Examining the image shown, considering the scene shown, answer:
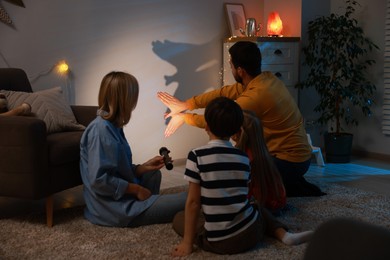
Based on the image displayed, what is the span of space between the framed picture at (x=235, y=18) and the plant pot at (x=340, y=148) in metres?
1.28

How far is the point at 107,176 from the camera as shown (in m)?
2.48

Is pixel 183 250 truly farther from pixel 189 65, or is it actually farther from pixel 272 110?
pixel 189 65

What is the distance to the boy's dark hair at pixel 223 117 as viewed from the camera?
209 centimetres

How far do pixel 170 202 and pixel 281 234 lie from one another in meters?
0.59

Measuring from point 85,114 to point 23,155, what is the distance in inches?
32.0

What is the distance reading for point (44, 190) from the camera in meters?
Result: 2.56

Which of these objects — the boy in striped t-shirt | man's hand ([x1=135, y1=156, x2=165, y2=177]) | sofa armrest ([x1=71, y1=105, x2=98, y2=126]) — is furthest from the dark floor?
the boy in striped t-shirt

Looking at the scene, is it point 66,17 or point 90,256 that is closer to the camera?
point 90,256

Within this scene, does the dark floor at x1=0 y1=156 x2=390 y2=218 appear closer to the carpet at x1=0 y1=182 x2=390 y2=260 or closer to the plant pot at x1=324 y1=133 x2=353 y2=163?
the plant pot at x1=324 y1=133 x2=353 y2=163

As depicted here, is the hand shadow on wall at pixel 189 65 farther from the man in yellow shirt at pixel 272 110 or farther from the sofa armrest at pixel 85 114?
the man in yellow shirt at pixel 272 110

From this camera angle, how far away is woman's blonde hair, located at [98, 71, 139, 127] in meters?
2.53

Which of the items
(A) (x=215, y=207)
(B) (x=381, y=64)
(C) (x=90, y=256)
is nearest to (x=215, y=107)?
(A) (x=215, y=207)

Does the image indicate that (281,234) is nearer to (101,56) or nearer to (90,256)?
(90,256)

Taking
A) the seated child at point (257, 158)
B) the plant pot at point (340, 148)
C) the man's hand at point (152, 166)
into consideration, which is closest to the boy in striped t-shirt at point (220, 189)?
the seated child at point (257, 158)
